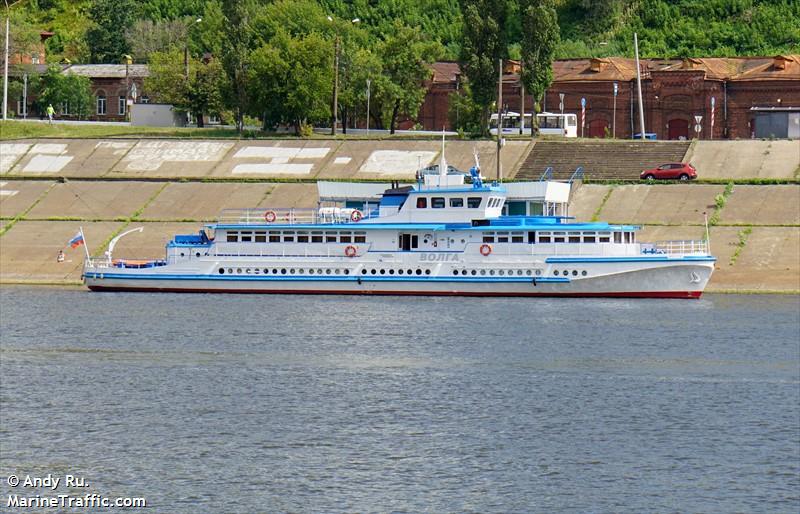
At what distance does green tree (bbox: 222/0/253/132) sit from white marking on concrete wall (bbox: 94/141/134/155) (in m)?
8.99

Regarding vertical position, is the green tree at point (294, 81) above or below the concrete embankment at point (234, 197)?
above

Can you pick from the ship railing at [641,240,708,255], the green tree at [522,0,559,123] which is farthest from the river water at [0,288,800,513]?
the green tree at [522,0,559,123]

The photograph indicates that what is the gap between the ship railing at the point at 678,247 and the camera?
247 ft

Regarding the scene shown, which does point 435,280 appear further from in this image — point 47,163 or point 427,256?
point 47,163

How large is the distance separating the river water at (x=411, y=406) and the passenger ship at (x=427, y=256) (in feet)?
14.5

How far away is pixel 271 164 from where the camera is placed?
103562 millimetres

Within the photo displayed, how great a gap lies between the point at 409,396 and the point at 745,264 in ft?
111

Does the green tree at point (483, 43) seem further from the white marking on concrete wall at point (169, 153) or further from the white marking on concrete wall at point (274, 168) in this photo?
the white marking on concrete wall at point (169, 153)

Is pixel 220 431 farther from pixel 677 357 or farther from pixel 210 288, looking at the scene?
pixel 210 288

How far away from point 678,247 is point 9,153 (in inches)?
2134

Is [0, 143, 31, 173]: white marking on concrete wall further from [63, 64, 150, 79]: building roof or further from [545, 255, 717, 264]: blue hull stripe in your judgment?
[545, 255, 717, 264]: blue hull stripe

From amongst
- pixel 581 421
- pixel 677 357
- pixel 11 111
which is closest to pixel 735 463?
pixel 581 421

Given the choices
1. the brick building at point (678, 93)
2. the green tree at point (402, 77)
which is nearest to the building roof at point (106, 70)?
the green tree at point (402, 77)

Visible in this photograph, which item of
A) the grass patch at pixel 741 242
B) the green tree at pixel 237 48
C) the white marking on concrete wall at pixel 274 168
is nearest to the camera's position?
the grass patch at pixel 741 242
